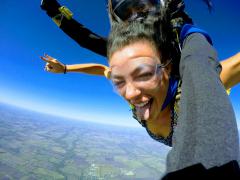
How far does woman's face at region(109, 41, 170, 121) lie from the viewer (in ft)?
4.34

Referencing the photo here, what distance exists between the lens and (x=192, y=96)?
67cm

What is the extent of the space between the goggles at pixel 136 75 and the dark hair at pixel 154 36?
0.15 m

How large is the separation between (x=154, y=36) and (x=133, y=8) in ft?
1.42

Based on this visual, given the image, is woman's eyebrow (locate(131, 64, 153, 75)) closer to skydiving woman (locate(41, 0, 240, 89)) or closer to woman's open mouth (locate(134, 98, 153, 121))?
woman's open mouth (locate(134, 98, 153, 121))

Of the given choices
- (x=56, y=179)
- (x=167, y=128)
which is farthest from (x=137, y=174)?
(x=167, y=128)

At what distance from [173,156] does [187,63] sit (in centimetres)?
36

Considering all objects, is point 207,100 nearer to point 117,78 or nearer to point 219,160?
point 219,160

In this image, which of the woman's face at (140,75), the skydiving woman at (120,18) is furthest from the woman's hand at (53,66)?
the woman's face at (140,75)

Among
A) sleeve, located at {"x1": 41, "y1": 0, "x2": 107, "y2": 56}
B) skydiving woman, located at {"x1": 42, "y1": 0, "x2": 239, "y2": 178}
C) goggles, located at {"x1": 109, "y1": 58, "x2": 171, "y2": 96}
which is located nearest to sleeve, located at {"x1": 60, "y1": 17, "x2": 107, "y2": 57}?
sleeve, located at {"x1": 41, "y1": 0, "x2": 107, "y2": 56}

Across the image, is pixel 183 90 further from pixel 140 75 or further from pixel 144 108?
pixel 144 108

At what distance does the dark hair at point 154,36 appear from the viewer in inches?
57.1

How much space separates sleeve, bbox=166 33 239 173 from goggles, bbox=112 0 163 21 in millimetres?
1035

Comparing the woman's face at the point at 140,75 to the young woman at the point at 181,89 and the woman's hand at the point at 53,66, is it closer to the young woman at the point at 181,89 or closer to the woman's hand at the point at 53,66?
the young woman at the point at 181,89

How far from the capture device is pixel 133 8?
5.75 feet
